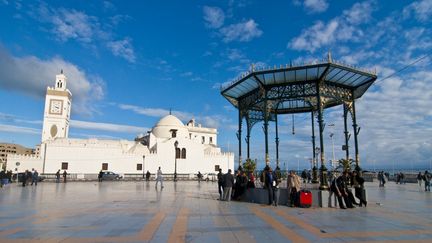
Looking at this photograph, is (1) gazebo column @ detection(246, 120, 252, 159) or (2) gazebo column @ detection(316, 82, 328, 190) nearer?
(2) gazebo column @ detection(316, 82, 328, 190)

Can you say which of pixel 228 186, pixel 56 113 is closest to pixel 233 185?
pixel 228 186

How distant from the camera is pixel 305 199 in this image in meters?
12.9

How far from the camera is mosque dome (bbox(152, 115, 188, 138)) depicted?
6121 cm

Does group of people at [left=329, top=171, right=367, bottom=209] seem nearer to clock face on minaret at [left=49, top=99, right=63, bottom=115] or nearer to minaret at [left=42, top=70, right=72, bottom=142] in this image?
minaret at [left=42, top=70, right=72, bottom=142]

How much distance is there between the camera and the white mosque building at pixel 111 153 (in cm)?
4864

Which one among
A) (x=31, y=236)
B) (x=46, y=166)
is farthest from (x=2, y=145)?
(x=31, y=236)

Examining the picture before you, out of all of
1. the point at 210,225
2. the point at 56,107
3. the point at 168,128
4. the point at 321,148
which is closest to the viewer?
the point at 210,225

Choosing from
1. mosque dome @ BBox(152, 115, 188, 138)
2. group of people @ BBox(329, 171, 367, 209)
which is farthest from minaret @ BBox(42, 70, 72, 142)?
group of people @ BBox(329, 171, 367, 209)

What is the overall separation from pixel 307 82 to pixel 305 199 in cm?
783

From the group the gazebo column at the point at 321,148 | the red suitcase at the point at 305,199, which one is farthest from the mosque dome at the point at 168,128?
the red suitcase at the point at 305,199

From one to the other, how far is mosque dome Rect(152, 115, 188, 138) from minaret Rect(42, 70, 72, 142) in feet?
61.0

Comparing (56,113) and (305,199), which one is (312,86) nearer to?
(305,199)

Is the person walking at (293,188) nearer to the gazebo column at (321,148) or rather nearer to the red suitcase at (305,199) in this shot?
the red suitcase at (305,199)

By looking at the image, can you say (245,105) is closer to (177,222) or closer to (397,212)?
(397,212)
